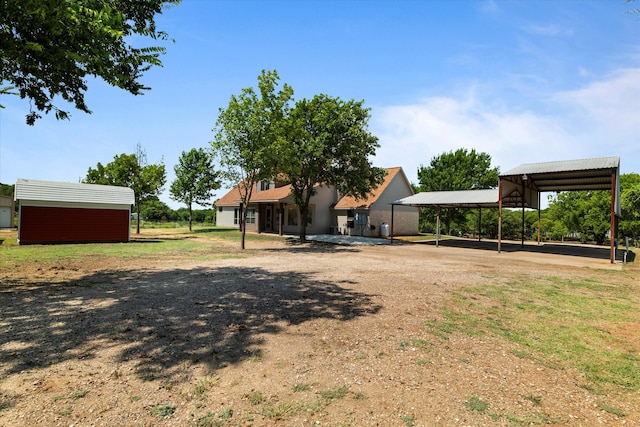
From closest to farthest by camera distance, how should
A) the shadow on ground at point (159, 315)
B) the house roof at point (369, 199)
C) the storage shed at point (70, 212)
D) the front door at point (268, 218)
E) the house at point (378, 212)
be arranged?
the shadow on ground at point (159, 315) → the storage shed at point (70, 212) → the house roof at point (369, 199) → the house at point (378, 212) → the front door at point (268, 218)

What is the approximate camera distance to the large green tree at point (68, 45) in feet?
18.0

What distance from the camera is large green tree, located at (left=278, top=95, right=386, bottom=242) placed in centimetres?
2181

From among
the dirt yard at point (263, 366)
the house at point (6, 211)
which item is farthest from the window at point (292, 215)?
the house at point (6, 211)

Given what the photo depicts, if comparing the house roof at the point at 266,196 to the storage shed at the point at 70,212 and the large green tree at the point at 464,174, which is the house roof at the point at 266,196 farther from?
the large green tree at the point at 464,174

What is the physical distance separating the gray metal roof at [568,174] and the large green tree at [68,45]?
19.1 m

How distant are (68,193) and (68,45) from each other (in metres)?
18.9

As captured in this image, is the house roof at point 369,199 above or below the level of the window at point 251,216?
above

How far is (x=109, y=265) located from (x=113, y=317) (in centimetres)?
766

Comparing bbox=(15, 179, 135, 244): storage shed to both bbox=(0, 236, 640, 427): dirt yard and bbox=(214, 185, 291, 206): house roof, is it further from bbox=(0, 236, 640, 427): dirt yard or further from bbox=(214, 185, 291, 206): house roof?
bbox=(0, 236, 640, 427): dirt yard

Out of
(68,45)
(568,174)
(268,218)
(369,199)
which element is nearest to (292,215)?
(268,218)

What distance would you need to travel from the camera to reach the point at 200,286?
882 centimetres

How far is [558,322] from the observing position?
20.5 ft

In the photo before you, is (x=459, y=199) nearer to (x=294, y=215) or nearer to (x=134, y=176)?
(x=294, y=215)

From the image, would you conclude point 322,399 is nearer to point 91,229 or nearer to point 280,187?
point 91,229
